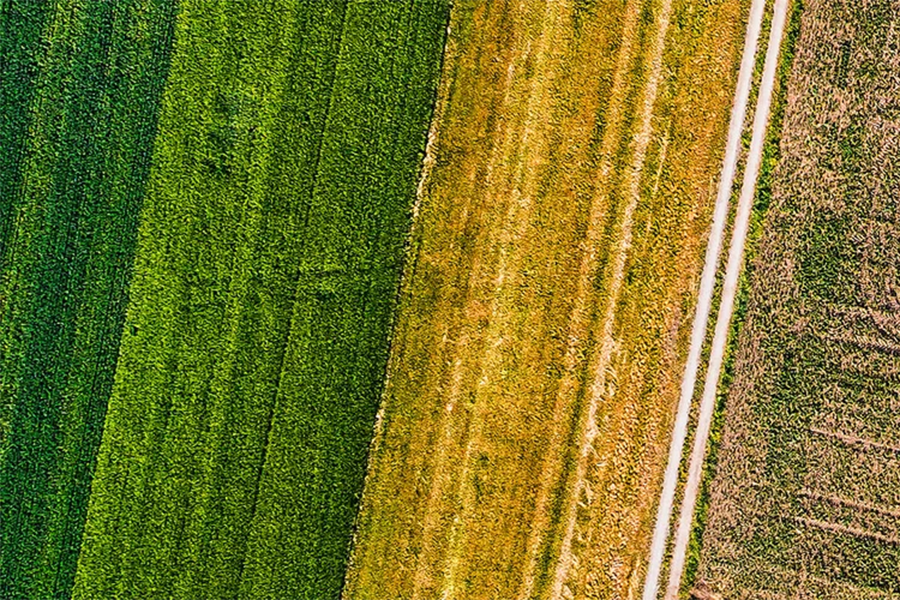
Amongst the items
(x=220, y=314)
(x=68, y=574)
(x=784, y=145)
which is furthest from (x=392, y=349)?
(x=784, y=145)

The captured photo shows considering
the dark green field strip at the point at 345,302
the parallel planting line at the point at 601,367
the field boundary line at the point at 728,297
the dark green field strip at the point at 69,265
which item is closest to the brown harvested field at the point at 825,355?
the field boundary line at the point at 728,297

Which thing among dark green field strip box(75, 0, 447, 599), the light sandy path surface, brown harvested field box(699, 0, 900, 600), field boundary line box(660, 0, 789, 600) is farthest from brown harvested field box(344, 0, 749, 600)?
brown harvested field box(699, 0, 900, 600)

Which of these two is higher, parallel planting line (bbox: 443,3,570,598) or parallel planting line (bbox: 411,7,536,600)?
parallel planting line (bbox: 443,3,570,598)

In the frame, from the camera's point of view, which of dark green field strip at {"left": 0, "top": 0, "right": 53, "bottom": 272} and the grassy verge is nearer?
dark green field strip at {"left": 0, "top": 0, "right": 53, "bottom": 272}

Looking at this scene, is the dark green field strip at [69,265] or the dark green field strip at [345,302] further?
the dark green field strip at [345,302]

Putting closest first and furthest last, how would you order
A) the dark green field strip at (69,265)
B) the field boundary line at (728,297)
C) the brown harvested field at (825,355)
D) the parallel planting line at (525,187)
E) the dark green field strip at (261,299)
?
the dark green field strip at (69,265), the dark green field strip at (261,299), the brown harvested field at (825,355), the field boundary line at (728,297), the parallel planting line at (525,187)

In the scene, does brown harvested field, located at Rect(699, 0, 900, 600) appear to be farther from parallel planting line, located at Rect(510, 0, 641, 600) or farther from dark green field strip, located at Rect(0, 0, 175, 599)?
dark green field strip, located at Rect(0, 0, 175, 599)

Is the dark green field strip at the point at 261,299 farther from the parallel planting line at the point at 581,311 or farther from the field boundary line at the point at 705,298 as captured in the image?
the field boundary line at the point at 705,298
